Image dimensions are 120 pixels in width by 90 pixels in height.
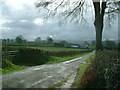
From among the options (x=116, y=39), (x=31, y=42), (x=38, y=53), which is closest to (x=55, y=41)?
(x=31, y=42)

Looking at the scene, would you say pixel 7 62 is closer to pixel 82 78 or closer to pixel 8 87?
pixel 8 87

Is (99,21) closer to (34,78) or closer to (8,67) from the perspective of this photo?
(34,78)

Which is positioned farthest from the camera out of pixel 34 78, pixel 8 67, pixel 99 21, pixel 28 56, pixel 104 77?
pixel 99 21

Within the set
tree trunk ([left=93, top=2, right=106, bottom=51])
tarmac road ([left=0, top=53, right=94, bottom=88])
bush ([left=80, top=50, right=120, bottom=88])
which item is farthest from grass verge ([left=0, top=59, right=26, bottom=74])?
A: tree trunk ([left=93, top=2, right=106, bottom=51])

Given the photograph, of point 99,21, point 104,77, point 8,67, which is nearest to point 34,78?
point 8,67

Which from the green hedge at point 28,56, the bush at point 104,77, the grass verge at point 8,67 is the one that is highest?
the green hedge at point 28,56

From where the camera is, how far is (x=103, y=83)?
4.71m

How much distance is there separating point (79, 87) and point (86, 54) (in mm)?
2100

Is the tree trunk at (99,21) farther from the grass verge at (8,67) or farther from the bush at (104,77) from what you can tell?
the grass verge at (8,67)

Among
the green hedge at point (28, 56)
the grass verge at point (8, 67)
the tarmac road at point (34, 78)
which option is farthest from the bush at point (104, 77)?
the grass verge at point (8, 67)

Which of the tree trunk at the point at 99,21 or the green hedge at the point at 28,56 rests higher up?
the tree trunk at the point at 99,21

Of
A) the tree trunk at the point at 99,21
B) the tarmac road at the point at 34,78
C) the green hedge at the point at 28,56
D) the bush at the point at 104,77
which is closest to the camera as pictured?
the tarmac road at the point at 34,78

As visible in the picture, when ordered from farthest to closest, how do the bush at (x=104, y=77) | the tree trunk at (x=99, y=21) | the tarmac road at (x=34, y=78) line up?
1. the tree trunk at (x=99, y=21)
2. the bush at (x=104, y=77)
3. the tarmac road at (x=34, y=78)

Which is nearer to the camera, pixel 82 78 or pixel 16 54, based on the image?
pixel 82 78
